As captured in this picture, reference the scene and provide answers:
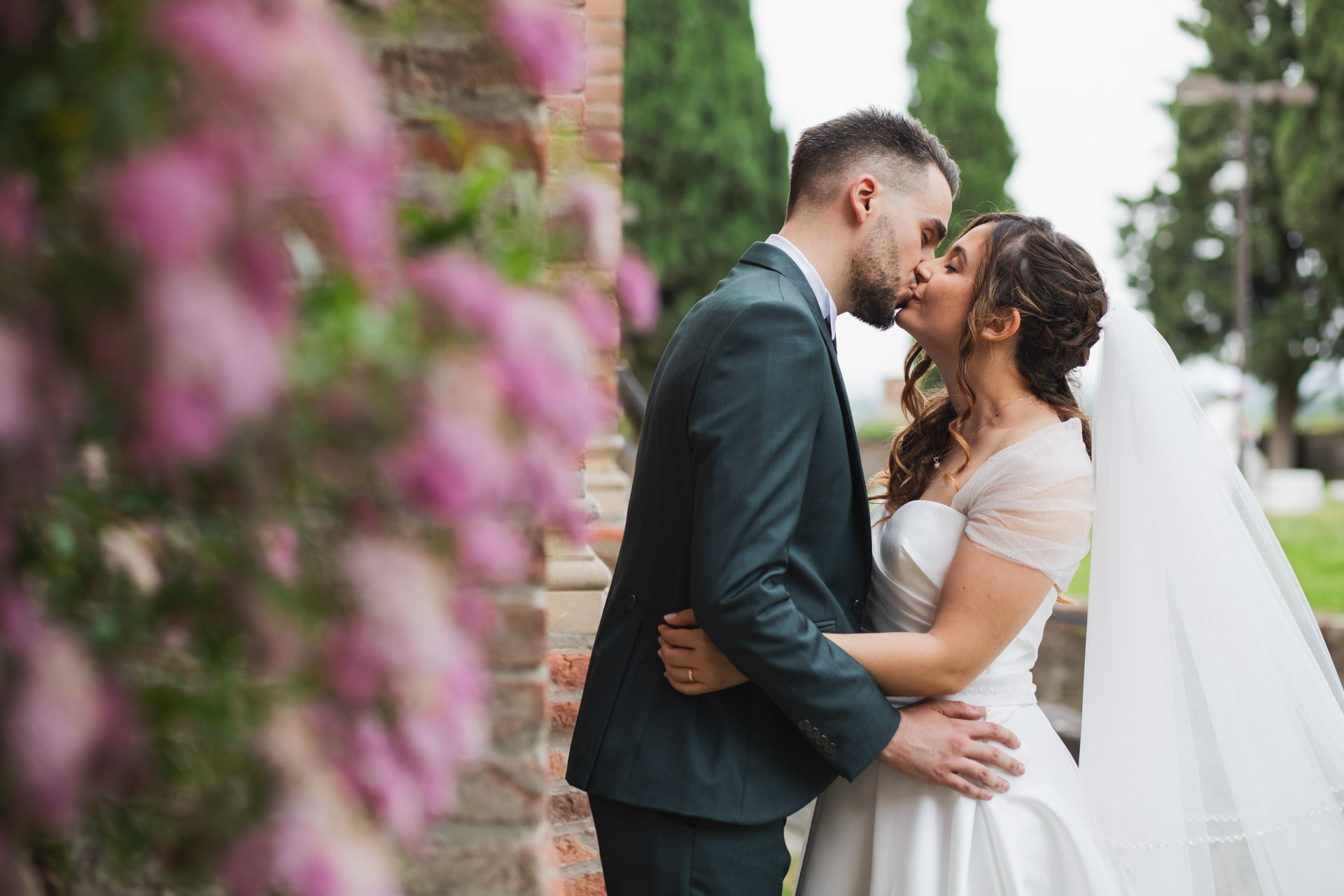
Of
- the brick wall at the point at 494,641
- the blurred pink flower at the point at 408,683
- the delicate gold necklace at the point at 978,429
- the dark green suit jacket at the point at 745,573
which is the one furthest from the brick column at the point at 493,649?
the delicate gold necklace at the point at 978,429

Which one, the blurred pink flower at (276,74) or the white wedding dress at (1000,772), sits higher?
the blurred pink flower at (276,74)

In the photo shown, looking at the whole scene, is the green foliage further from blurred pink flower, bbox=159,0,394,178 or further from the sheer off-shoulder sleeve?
blurred pink flower, bbox=159,0,394,178

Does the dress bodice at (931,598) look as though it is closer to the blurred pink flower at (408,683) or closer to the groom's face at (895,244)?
the groom's face at (895,244)

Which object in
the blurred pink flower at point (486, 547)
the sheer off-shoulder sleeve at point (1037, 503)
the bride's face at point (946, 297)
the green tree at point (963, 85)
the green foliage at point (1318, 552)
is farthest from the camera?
the green tree at point (963, 85)

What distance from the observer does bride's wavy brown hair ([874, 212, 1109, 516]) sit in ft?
8.34

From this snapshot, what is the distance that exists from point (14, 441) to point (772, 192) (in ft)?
67.4

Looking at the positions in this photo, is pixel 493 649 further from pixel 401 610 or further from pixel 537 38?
pixel 537 38

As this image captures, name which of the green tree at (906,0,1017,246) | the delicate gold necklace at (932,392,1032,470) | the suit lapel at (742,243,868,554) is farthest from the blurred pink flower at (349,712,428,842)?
the green tree at (906,0,1017,246)

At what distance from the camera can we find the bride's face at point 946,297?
2.58 m

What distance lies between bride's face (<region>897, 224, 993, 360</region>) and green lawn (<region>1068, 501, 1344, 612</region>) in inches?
150

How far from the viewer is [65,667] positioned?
535 millimetres

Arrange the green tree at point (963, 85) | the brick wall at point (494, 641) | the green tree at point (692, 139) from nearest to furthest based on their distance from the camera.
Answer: the brick wall at point (494, 641) → the green tree at point (692, 139) → the green tree at point (963, 85)

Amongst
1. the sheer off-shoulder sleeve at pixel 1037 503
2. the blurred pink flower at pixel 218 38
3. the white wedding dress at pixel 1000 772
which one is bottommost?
the white wedding dress at pixel 1000 772

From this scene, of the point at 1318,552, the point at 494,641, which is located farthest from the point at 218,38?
the point at 1318,552
